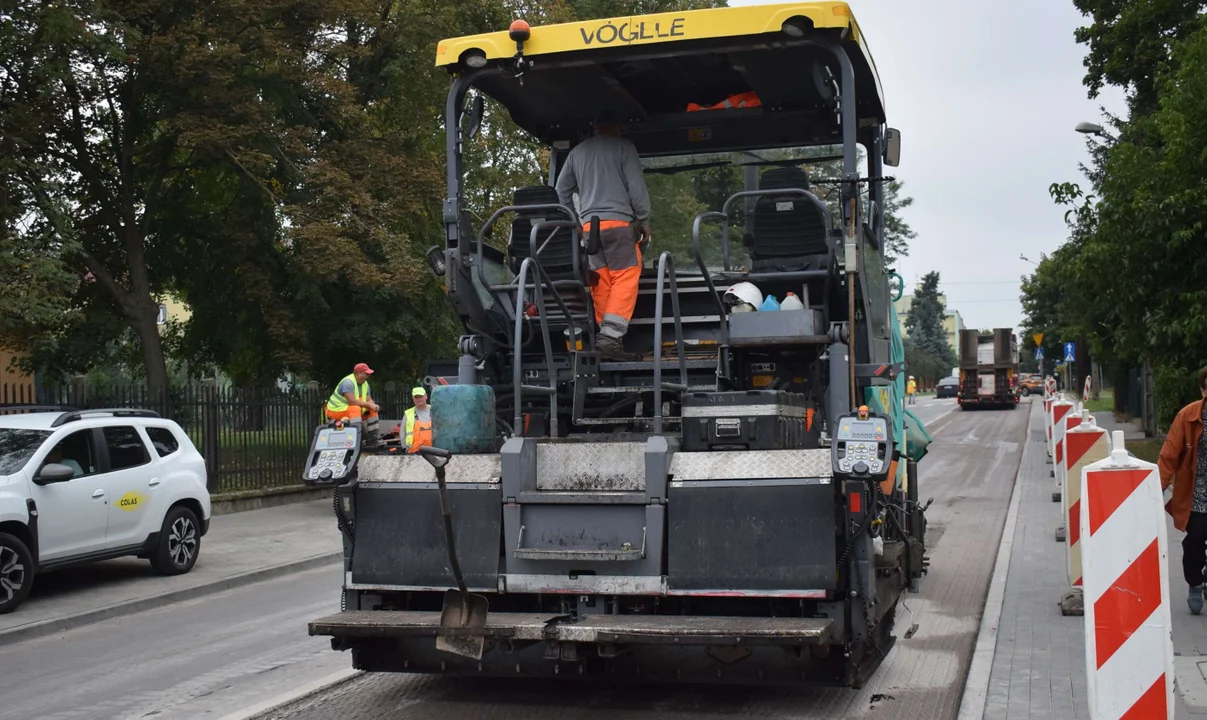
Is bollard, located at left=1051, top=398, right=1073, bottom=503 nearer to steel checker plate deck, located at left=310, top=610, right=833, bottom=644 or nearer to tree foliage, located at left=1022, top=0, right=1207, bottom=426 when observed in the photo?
tree foliage, located at left=1022, top=0, right=1207, bottom=426

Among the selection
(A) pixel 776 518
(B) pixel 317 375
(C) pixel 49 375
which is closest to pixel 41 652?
(A) pixel 776 518

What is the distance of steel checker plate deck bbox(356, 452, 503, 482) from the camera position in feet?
20.3

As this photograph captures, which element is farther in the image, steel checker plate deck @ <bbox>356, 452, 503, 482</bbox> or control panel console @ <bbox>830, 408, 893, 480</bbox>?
steel checker plate deck @ <bbox>356, 452, 503, 482</bbox>

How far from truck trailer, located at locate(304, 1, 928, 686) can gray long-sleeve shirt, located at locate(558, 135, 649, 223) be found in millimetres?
255

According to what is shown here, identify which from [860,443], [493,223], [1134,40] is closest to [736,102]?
[493,223]

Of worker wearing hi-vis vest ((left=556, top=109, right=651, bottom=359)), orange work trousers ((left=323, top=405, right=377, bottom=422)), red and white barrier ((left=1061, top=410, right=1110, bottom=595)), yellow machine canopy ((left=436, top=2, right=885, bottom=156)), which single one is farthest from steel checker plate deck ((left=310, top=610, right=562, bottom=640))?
orange work trousers ((left=323, top=405, right=377, bottom=422))

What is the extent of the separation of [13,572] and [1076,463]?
29.4 ft

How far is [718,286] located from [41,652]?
5912mm

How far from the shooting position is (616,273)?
7.57 m

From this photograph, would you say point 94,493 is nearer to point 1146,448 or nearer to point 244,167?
point 244,167

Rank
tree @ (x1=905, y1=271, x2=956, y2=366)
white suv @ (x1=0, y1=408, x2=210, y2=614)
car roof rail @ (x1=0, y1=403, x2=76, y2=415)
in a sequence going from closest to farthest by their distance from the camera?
white suv @ (x1=0, y1=408, x2=210, y2=614) < car roof rail @ (x1=0, y1=403, x2=76, y2=415) < tree @ (x1=905, y1=271, x2=956, y2=366)

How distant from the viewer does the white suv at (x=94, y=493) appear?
10750mm

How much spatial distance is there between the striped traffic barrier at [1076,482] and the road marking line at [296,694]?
522 centimetres

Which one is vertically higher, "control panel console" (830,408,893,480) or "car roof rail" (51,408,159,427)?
"car roof rail" (51,408,159,427)
